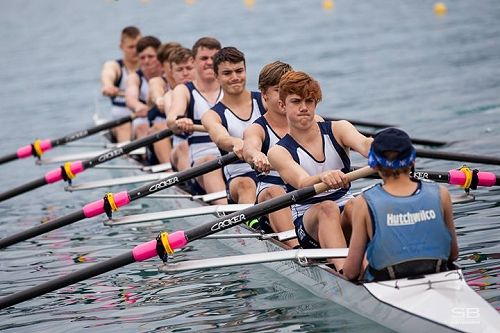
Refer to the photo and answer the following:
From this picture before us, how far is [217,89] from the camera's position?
11.4 m

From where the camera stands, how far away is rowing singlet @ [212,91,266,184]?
32.7 feet

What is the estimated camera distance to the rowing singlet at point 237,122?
32.7 feet

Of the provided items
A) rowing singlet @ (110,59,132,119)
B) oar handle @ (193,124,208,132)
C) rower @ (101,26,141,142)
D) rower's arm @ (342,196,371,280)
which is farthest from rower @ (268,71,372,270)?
rowing singlet @ (110,59,132,119)

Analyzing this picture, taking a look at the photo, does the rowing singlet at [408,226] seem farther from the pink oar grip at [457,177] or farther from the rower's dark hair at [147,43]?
the rower's dark hair at [147,43]

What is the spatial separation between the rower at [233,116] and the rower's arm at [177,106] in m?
0.89

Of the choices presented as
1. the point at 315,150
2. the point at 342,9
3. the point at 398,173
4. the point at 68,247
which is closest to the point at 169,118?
the point at 68,247

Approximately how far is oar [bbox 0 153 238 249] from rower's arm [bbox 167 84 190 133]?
1461mm

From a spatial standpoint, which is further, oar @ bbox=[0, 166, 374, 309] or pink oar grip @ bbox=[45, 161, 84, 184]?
pink oar grip @ bbox=[45, 161, 84, 184]

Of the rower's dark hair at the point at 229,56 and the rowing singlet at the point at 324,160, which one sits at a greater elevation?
the rower's dark hair at the point at 229,56

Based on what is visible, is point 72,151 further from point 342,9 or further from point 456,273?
point 342,9

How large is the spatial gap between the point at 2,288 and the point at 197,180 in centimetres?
250

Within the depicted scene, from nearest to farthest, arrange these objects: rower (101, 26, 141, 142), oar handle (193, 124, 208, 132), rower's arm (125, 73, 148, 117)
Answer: oar handle (193, 124, 208, 132) → rower's arm (125, 73, 148, 117) → rower (101, 26, 141, 142)

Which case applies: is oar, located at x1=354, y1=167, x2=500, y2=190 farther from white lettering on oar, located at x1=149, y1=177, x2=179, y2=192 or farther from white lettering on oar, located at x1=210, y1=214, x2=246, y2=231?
white lettering on oar, located at x1=149, y1=177, x2=179, y2=192

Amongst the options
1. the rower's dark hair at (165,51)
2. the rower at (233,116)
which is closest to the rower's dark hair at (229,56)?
the rower at (233,116)
